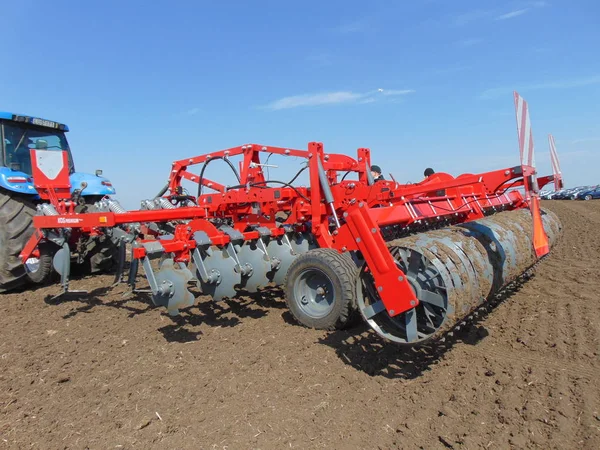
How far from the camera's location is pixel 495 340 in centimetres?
392

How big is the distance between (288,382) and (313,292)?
4.30 feet

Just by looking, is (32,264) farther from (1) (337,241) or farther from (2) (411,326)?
(2) (411,326)

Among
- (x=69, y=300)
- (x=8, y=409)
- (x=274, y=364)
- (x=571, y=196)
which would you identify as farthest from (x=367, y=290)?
(x=571, y=196)

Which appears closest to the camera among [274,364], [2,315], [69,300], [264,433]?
[264,433]

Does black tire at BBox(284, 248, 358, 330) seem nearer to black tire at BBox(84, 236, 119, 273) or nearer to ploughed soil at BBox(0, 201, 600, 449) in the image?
ploughed soil at BBox(0, 201, 600, 449)

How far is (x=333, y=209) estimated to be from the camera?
15.3ft

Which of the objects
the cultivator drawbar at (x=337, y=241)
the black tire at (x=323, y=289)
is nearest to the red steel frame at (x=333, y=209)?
the cultivator drawbar at (x=337, y=241)

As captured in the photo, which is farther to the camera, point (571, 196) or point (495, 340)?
point (571, 196)

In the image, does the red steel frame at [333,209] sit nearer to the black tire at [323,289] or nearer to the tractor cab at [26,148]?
the black tire at [323,289]

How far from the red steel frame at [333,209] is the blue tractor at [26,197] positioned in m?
0.53

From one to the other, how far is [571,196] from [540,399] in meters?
38.3

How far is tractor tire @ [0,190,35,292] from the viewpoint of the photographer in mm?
5781

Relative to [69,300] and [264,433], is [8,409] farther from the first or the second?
[69,300]

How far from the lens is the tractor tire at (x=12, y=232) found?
578 centimetres
